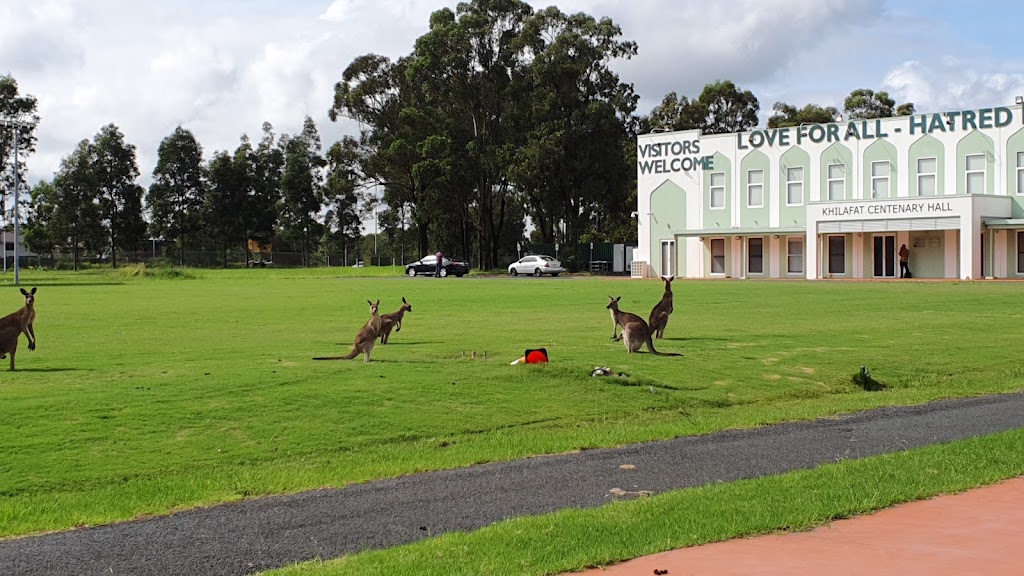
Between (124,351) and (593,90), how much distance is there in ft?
216

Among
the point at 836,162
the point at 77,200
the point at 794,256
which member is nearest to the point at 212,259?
the point at 77,200

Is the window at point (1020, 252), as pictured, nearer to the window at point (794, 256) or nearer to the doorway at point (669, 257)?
the window at point (794, 256)

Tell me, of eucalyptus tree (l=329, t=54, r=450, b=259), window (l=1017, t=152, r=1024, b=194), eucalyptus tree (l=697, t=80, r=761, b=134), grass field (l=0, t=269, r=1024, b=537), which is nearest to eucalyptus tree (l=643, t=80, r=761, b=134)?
eucalyptus tree (l=697, t=80, r=761, b=134)

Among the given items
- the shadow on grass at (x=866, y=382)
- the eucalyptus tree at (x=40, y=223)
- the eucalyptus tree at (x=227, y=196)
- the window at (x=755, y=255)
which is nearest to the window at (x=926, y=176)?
the window at (x=755, y=255)

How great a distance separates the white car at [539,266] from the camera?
74.7 meters

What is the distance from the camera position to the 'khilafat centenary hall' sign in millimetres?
57000

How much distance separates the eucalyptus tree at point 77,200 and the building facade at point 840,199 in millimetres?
59103

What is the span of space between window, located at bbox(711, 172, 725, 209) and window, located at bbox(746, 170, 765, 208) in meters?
1.69

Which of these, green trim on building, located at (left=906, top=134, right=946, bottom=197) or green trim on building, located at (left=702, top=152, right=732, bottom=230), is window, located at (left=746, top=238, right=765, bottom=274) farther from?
green trim on building, located at (left=906, top=134, right=946, bottom=197)

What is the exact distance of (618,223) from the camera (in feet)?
331

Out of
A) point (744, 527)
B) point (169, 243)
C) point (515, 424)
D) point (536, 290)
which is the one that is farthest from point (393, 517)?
point (169, 243)

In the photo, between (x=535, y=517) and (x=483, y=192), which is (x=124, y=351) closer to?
(x=535, y=517)

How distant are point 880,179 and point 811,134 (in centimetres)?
506

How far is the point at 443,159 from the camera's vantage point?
269ft
